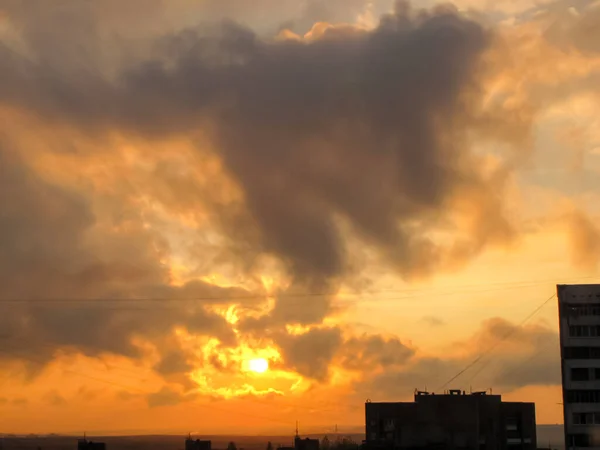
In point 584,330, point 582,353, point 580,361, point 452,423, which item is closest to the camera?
point 580,361

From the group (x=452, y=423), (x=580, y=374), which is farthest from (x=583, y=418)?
(x=452, y=423)

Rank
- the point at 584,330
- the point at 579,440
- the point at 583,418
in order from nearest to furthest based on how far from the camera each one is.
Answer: the point at 579,440, the point at 583,418, the point at 584,330

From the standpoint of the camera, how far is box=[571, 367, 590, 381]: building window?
137 metres

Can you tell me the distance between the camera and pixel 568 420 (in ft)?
446

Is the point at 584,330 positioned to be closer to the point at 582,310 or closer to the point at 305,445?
the point at 582,310

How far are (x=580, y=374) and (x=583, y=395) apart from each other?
3327 mm

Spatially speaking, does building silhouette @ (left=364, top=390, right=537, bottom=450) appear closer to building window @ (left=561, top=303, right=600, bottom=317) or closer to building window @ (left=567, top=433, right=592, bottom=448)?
building window @ (left=567, top=433, right=592, bottom=448)

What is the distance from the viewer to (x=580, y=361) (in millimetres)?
137000

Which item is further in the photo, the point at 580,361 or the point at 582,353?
the point at 582,353

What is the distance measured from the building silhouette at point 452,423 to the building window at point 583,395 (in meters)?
15.9

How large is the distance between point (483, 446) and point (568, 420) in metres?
15.8

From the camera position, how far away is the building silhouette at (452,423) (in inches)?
5551

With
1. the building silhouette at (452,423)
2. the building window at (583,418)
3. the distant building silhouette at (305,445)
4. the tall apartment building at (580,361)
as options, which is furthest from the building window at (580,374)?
the distant building silhouette at (305,445)

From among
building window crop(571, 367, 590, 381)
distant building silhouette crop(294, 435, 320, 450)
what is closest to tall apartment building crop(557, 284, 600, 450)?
building window crop(571, 367, 590, 381)
